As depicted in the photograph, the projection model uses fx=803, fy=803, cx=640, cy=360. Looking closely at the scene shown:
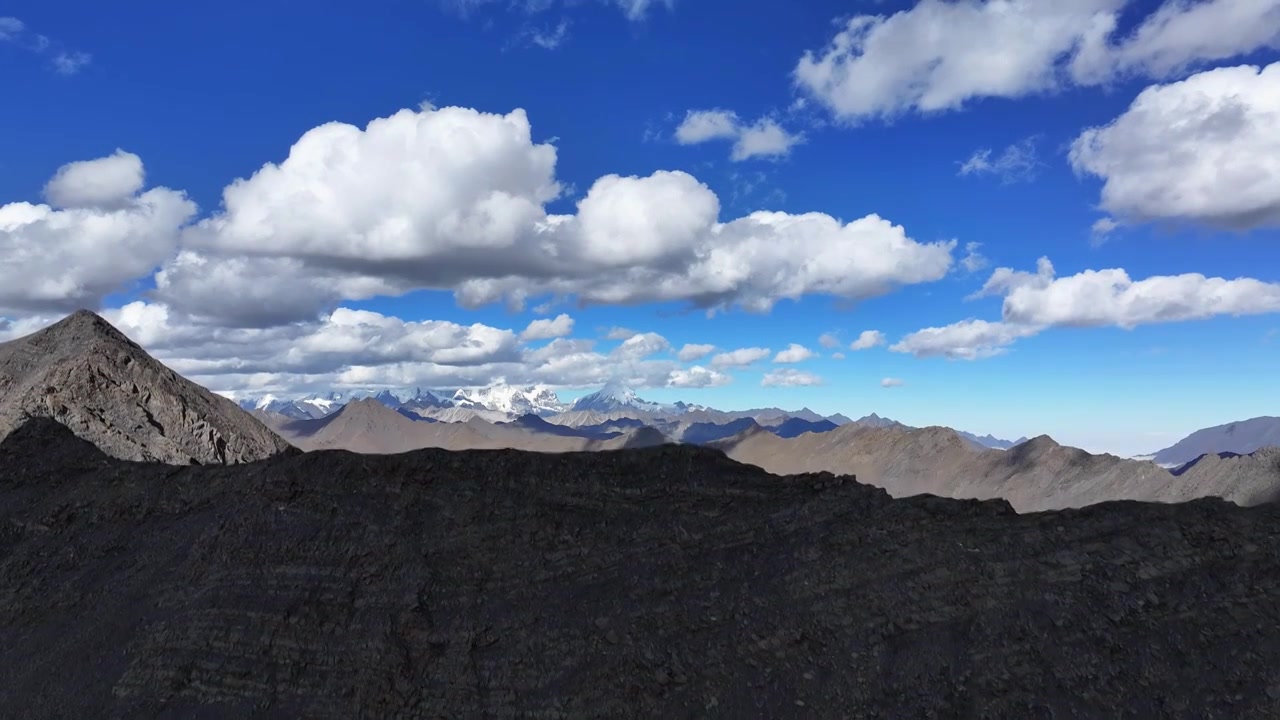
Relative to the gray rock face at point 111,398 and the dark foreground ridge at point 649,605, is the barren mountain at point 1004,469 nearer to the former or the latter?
the dark foreground ridge at point 649,605

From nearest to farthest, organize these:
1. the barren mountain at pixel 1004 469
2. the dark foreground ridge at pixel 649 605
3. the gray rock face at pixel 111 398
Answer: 1. the dark foreground ridge at pixel 649 605
2. the gray rock face at pixel 111 398
3. the barren mountain at pixel 1004 469

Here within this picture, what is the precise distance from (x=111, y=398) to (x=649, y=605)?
41.3m

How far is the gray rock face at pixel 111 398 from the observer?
46125 millimetres

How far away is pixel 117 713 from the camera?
78.3 ft

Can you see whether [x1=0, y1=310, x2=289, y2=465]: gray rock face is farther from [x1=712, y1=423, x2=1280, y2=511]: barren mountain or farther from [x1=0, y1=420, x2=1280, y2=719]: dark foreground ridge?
[x1=712, y1=423, x2=1280, y2=511]: barren mountain

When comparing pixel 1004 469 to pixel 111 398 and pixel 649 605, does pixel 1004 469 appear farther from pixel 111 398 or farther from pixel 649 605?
pixel 111 398

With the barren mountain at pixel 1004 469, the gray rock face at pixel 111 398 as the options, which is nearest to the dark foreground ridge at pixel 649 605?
the gray rock face at pixel 111 398

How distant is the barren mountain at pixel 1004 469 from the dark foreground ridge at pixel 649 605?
63.4 metres

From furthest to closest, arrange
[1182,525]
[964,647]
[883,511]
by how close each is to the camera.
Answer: [883,511], [1182,525], [964,647]

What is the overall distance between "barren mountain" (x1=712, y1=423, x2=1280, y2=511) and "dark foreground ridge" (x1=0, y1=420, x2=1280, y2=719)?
6336cm

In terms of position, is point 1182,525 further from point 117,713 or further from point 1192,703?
point 117,713

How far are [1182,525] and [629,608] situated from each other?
56.6 feet

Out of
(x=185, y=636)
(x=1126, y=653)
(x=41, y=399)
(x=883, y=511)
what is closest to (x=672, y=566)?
(x=883, y=511)

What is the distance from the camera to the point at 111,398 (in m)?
49.5
